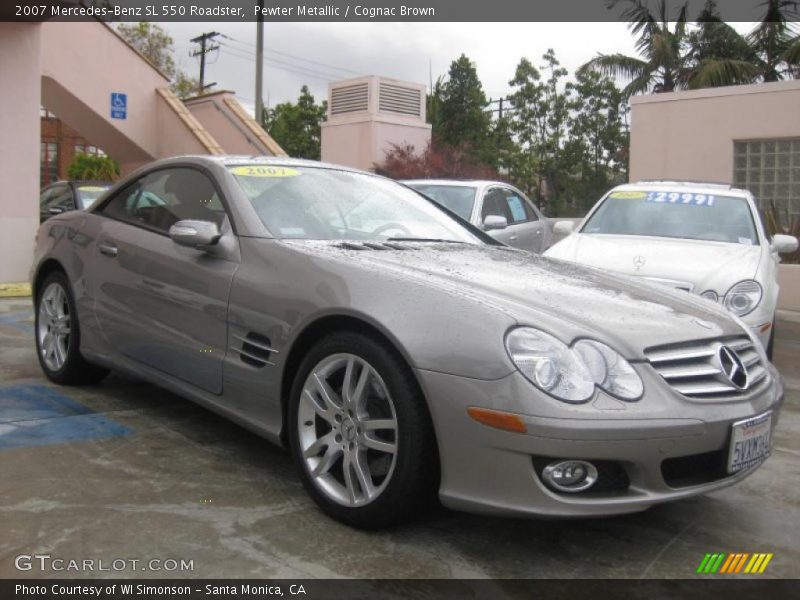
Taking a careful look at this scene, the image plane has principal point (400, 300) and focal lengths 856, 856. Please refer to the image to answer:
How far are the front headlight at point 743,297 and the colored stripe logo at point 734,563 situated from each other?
296 centimetres

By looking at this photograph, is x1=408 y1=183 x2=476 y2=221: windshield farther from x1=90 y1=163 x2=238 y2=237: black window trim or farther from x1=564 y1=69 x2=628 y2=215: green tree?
x1=564 y1=69 x2=628 y2=215: green tree

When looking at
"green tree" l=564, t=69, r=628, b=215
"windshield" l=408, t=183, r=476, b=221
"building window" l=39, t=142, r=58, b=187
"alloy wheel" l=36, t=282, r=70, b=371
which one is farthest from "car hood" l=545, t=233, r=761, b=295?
"building window" l=39, t=142, r=58, b=187

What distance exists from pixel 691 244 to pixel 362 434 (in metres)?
4.32

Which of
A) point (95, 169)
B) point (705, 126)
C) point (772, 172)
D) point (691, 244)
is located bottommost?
point (691, 244)

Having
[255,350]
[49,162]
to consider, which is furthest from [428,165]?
[49,162]

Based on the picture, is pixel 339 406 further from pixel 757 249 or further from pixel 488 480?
pixel 757 249

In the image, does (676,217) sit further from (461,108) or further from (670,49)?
(461,108)

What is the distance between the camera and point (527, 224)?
1023cm

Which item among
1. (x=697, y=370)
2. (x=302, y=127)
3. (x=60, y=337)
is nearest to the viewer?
(x=697, y=370)

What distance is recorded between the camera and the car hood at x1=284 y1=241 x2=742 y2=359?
9.50ft

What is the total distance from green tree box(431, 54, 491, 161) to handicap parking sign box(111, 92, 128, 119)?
1839 centimetres

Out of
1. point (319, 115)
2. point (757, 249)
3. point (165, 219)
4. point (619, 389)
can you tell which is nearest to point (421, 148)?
point (319, 115)

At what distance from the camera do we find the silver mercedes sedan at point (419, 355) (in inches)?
107

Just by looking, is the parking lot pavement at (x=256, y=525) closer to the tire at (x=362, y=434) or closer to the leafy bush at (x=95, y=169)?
the tire at (x=362, y=434)
